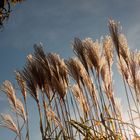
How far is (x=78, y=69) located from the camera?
18.7 feet

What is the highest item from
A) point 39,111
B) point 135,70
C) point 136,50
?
point 136,50

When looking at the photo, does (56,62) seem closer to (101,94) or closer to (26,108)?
(101,94)

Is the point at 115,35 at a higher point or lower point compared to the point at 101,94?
higher

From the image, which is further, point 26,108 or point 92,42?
point 26,108

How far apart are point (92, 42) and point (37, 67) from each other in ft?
3.43

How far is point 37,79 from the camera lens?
551 cm

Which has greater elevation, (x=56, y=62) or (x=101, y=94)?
(x=56, y=62)

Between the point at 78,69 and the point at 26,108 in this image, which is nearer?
the point at 78,69

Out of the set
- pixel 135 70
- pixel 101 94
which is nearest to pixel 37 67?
pixel 101 94

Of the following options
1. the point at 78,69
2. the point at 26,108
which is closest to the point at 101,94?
the point at 78,69

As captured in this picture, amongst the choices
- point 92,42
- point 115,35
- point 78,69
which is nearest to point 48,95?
point 78,69

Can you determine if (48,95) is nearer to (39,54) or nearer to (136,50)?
(39,54)

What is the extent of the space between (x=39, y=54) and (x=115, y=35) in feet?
4.37

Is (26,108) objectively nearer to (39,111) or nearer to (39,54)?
(39,111)
